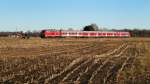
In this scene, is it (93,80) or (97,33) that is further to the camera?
(97,33)

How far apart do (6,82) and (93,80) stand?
3734 mm

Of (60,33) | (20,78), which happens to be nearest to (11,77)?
(20,78)

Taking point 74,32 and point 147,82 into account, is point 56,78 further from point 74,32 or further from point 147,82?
point 74,32

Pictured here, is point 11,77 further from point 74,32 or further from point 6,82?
point 74,32

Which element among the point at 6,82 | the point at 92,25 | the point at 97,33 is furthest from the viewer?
the point at 92,25

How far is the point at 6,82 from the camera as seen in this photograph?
1503 cm

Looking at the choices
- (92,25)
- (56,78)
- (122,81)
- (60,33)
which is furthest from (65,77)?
(92,25)

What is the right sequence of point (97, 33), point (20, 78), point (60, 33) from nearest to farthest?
point (20, 78), point (60, 33), point (97, 33)

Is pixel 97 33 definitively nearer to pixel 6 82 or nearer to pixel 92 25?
pixel 92 25

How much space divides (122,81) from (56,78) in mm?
3066

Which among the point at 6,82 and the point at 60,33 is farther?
the point at 60,33

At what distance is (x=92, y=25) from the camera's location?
536 ft

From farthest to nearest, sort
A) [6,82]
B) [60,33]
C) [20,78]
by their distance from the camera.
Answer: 1. [60,33]
2. [20,78]
3. [6,82]

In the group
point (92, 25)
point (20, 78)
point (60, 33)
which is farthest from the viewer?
point (92, 25)
